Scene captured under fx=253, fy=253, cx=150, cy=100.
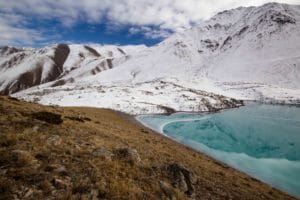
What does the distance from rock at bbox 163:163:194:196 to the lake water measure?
54.8ft

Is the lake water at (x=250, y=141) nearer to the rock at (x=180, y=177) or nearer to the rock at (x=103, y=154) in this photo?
the rock at (x=180, y=177)

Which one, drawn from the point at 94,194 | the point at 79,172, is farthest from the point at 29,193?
the point at 79,172

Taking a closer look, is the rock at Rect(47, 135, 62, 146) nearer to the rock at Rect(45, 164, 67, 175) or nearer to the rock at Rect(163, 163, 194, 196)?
the rock at Rect(45, 164, 67, 175)

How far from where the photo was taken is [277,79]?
6240 inches

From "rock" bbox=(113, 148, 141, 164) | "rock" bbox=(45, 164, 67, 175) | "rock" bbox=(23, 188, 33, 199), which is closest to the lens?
"rock" bbox=(23, 188, 33, 199)

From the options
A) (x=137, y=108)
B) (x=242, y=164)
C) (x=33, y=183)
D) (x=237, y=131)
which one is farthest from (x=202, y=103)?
(x=33, y=183)

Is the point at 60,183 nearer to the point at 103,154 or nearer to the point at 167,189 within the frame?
the point at 103,154

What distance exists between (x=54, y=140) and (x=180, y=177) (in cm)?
758

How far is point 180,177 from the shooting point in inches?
546

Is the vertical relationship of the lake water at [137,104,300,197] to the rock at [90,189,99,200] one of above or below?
below

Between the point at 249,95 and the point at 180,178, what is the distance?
125527 millimetres

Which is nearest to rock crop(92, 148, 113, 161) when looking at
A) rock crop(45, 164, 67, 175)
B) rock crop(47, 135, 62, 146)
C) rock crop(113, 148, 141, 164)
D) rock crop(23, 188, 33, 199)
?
rock crop(113, 148, 141, 164)

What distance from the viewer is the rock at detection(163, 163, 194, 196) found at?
43.8 ft

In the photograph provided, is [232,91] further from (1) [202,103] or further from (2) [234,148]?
(2) [234,148]
